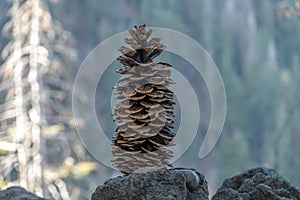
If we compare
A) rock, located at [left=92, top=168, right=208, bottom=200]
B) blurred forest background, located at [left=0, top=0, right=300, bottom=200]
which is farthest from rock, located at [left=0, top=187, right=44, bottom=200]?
blurred forest background, located at [left=0, top=0, right=300, bottom=200]

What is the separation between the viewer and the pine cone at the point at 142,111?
0.67 meters

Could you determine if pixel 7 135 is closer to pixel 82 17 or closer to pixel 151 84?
pixel 82 17

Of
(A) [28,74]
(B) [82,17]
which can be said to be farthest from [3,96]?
(B) [82,17]

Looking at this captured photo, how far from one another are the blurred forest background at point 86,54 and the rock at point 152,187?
694 mm

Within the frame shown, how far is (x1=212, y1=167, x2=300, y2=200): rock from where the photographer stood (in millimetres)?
810

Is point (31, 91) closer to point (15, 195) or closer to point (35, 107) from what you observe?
point (35, 107)

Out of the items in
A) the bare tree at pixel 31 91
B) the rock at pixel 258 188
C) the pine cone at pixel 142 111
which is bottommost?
the rock at pixel 258 188

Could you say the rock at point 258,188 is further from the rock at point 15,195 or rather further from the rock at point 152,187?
the rock at point 15,195

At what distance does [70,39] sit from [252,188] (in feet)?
2.96

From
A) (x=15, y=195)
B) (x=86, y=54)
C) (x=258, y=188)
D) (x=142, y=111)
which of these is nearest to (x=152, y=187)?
(x=142, y=111)

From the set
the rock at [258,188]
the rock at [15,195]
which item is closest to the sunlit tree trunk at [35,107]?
the rock at [15,195]

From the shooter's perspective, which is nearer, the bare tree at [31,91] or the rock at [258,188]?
the rock at [258,188]

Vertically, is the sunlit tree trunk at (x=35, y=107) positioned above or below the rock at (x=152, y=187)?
above

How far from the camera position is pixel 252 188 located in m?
0.83
